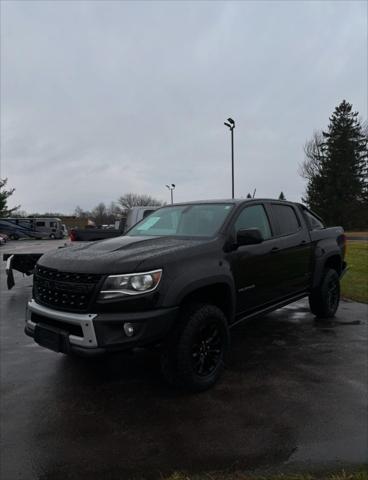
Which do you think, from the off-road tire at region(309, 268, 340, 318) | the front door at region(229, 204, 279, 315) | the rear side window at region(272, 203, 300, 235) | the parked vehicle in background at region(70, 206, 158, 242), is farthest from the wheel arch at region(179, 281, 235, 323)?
the parked vehicle in background at region(70, 206, 158, 242)

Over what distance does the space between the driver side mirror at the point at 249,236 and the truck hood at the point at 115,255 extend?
0.40 m

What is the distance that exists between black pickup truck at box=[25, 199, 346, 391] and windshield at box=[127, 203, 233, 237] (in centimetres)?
2

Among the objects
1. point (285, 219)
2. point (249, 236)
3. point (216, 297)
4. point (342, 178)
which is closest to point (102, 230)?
point (285, 219)

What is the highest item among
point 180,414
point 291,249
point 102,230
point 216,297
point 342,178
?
point 342,178

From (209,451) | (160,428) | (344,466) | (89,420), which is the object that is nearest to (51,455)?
(89,420)

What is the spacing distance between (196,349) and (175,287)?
70cm

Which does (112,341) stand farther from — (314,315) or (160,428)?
(314,315)

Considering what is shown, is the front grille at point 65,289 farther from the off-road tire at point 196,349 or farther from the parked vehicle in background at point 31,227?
the parked vehicle in background at point 31,227

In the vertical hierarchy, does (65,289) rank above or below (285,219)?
below

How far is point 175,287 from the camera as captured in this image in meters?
3.45

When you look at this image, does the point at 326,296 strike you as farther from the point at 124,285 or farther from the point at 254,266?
the point at 124,285

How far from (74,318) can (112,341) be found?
1.28 ft

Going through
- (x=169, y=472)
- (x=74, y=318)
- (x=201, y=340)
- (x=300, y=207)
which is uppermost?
(x=300, y=207)

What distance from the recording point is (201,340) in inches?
149
